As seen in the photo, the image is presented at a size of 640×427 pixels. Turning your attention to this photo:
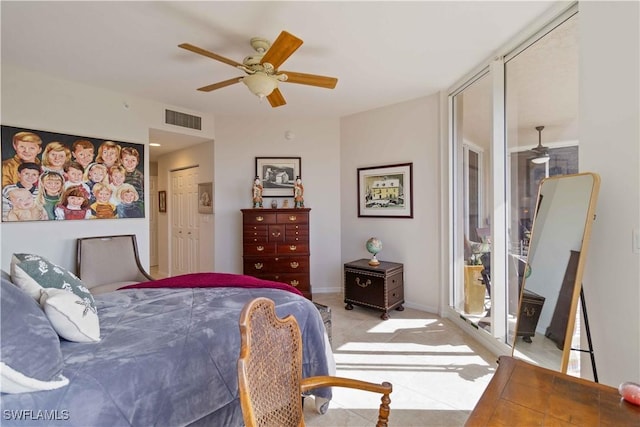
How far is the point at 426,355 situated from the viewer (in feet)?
8.89

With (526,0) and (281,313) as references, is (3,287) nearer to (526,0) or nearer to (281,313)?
(281,313)

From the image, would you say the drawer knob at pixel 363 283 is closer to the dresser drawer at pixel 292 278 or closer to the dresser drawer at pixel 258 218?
the dresser drawer at pixel 292 278

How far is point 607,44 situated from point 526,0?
71 centimetres

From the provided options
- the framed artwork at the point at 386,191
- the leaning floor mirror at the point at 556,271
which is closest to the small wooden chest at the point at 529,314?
the leaning floor mirror at the point at 556,271

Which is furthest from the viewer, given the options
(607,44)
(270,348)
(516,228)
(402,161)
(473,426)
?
(402,161)

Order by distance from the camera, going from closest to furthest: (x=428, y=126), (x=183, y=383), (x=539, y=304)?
(x=183, y=383), (x=539, y=304), (x=428, y=126)

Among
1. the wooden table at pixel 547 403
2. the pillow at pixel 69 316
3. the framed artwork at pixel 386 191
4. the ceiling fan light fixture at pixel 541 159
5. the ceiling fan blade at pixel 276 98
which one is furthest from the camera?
the framed artwork at pixel 386 191

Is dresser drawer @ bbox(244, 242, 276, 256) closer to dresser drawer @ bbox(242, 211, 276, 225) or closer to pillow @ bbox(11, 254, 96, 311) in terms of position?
dresser drawer @ bbox(242, 211, 276, 225)

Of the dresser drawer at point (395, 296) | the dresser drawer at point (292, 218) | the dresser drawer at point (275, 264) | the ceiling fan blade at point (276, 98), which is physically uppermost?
the ceiling fan blade at point (276, 98)

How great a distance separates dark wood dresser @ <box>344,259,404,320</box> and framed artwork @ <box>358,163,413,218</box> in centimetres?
72

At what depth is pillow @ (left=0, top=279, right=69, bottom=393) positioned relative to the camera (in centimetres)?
100

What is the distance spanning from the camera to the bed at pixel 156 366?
1062 millimetres

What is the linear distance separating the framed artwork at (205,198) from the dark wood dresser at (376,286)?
2.29 m

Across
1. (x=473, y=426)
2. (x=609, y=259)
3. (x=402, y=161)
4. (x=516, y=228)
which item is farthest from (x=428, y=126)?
(x=473, y=426)
